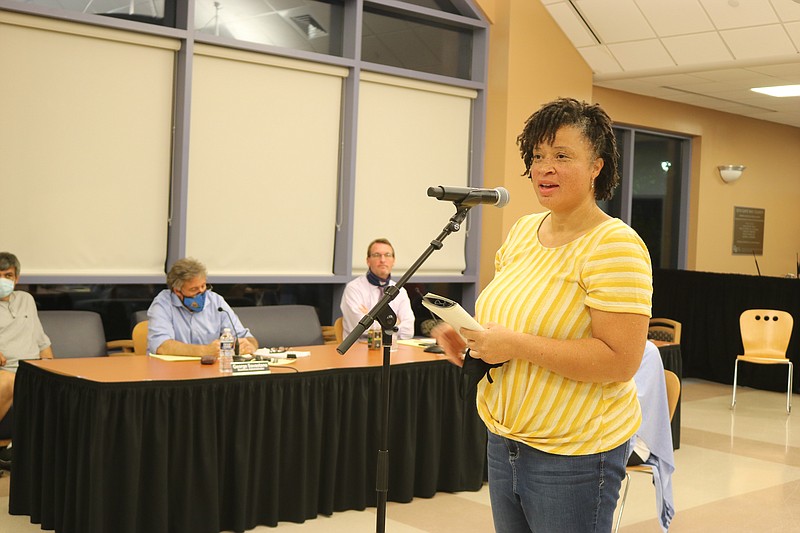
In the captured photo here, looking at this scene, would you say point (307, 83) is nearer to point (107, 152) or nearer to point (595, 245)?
point (107, 152)

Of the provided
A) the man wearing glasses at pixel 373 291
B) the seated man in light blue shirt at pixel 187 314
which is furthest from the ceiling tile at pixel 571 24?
the seated man in light blue shirt at pixel 187 314

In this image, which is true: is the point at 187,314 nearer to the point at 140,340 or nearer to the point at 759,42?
the point at 140,340

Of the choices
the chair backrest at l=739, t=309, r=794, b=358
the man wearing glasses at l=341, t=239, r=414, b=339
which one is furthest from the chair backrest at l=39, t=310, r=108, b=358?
the chair backrest at l=739, t=309, r=794, b=358

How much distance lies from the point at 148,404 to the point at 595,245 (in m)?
2.76

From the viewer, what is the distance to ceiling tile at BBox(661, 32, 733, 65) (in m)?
8.02

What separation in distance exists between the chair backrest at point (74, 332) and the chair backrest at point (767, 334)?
5589 mm

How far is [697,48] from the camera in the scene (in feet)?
26.9

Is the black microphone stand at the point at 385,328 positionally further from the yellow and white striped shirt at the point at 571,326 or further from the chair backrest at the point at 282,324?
the chair backrest at the point at 282,324

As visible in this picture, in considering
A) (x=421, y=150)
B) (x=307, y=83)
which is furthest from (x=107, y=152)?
(x=421, y=150)

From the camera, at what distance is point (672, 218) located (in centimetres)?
1111

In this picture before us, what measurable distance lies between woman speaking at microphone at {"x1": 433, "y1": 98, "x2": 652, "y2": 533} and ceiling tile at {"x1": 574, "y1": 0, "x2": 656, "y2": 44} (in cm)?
652

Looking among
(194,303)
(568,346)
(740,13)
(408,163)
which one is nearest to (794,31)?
(740,13)

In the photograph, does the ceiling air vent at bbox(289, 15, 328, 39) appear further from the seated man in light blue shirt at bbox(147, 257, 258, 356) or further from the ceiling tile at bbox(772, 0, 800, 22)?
the ceiling tile at bbox(772, 0, 800, 22)

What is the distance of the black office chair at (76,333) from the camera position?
607cm
